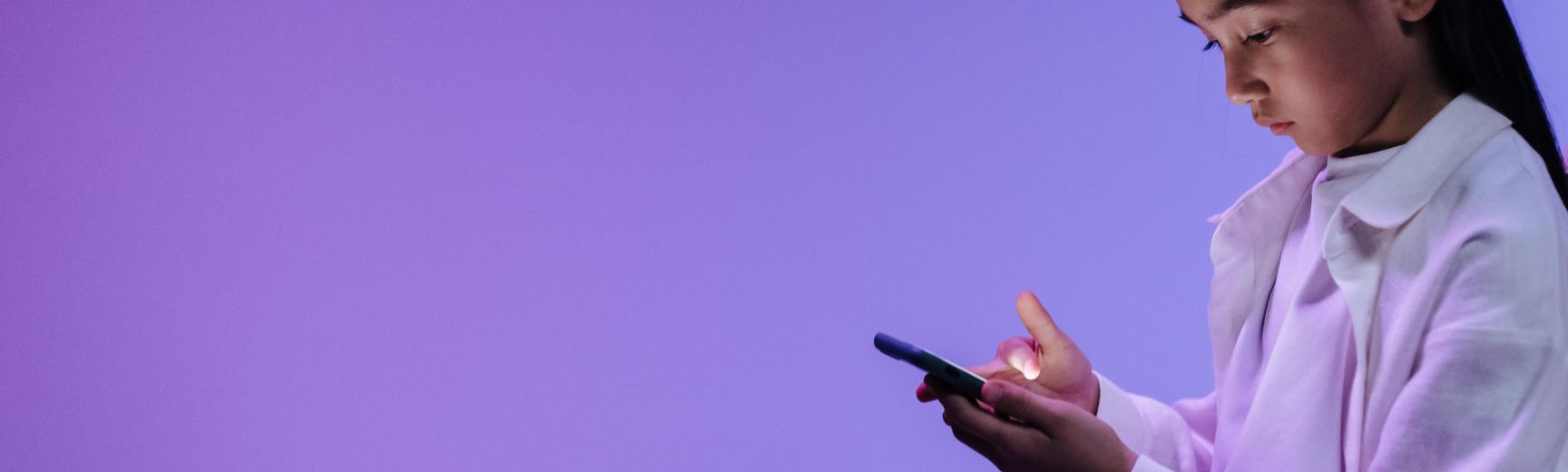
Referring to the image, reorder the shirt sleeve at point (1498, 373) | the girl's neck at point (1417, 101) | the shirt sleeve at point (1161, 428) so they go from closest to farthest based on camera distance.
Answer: the shirt sleeve at point (1498, 373)
the girl's neck at point (1417, 101)
the shirt sleeve at point (1161, 428)

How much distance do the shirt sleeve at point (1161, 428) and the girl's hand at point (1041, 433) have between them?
14 centimetres

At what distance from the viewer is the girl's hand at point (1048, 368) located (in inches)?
30.6

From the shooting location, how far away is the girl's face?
2.00 feet

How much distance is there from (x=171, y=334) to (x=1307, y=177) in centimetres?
107

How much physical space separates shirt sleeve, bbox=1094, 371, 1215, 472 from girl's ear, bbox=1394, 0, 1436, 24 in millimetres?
288

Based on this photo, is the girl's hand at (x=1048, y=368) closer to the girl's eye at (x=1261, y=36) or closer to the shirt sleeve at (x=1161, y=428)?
the shirt sleeve at (x=1161, y=428)

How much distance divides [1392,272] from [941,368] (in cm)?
23

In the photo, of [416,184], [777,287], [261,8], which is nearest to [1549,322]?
[777,287]

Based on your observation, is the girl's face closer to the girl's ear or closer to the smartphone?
the girl's ear

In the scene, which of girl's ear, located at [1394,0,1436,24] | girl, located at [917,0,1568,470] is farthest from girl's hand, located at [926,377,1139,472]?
girl's ear, located at [1394,0,1436,24]

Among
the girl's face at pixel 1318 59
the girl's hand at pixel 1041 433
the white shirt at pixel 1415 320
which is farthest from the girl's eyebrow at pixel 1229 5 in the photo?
the girl's hand at pixel 1041 433

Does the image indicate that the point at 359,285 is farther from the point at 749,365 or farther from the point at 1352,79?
the point at 1352,79

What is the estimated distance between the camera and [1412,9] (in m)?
0.61

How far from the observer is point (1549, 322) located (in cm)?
53
